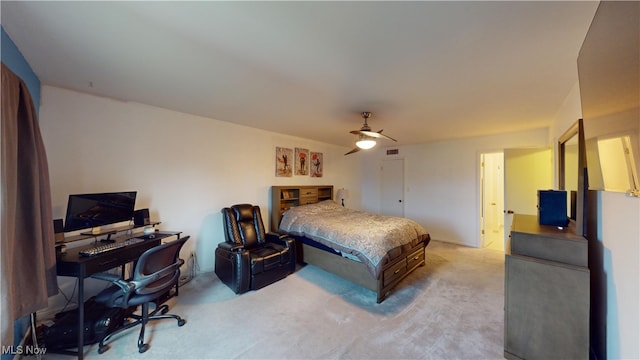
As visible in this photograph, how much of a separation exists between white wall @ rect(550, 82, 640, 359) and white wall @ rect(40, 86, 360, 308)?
4227 mm

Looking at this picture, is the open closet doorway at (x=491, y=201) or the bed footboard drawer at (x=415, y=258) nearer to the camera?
the bed footboard drawer at (x=415, y=258)

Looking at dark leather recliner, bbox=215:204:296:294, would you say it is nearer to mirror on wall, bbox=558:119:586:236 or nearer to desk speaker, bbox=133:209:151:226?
desk speaker, bbox=133:209:151:226

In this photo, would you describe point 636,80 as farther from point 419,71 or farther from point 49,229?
point 49,229

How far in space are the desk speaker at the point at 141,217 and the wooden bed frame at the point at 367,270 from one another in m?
2.30

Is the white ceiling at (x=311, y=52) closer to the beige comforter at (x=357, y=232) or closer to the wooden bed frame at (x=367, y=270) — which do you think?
the beige comforter at (x=357, y=232)

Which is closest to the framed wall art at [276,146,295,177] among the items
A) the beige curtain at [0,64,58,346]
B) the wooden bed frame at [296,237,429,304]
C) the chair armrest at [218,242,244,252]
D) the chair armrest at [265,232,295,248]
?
the chair armrest at [265,232,295,248]

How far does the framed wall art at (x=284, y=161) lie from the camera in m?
4.69

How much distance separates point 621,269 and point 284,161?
4.44m

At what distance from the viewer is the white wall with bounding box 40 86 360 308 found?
8.02ft

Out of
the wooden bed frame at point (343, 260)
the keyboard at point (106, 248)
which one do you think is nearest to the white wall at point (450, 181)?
the wooden bed frame at point (343, 260)

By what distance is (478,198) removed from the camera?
15.9 ft

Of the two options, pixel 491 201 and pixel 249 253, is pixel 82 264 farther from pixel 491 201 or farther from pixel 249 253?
pixel 491 201

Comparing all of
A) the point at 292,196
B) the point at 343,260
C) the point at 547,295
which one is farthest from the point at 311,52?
the point at 292,196

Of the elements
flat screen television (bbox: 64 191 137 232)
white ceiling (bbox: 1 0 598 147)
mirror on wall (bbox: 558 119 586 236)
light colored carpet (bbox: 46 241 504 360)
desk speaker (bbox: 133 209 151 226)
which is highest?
white ceiling (bbox: 1 0 598 147)
